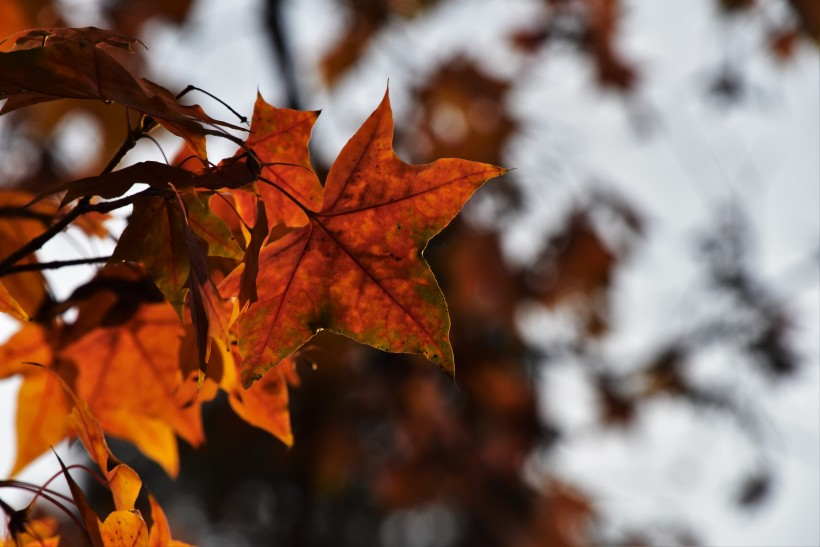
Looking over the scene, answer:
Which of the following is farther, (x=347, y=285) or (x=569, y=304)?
(x=569, y=304)

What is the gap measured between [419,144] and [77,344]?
2406 mm

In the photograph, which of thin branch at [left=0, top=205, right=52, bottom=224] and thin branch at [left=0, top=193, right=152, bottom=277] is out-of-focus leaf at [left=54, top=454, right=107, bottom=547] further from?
thin branch at [left=0, top=205, right=52, bottom=224]

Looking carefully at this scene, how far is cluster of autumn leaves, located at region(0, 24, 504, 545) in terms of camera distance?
1.66ft

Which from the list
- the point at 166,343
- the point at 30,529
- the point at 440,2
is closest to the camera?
the point at 30,529

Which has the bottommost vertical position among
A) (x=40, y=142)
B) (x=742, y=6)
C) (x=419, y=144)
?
(x=40, y=142)

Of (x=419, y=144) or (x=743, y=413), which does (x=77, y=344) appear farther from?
(x=743, y=413)

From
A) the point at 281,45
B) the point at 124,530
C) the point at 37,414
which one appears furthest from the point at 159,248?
the point at 281,45

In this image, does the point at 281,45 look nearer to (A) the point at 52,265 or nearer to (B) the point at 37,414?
(B) the point at 37,414

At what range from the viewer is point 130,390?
2.62ft

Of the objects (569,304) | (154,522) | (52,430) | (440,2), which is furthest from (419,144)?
(154,522)

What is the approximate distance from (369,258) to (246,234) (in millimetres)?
91

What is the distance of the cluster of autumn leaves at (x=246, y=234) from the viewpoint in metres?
0.50

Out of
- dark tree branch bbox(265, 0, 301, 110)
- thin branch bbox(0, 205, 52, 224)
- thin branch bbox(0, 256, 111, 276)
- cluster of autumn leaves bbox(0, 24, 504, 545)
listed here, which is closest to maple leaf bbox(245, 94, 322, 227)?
cluster of autumn leaves bbox(0, 24, 504, 545)

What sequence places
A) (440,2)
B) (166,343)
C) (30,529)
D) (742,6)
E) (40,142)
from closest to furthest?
(30,529), (166,343), (742,6), (40,142), (440,2)
